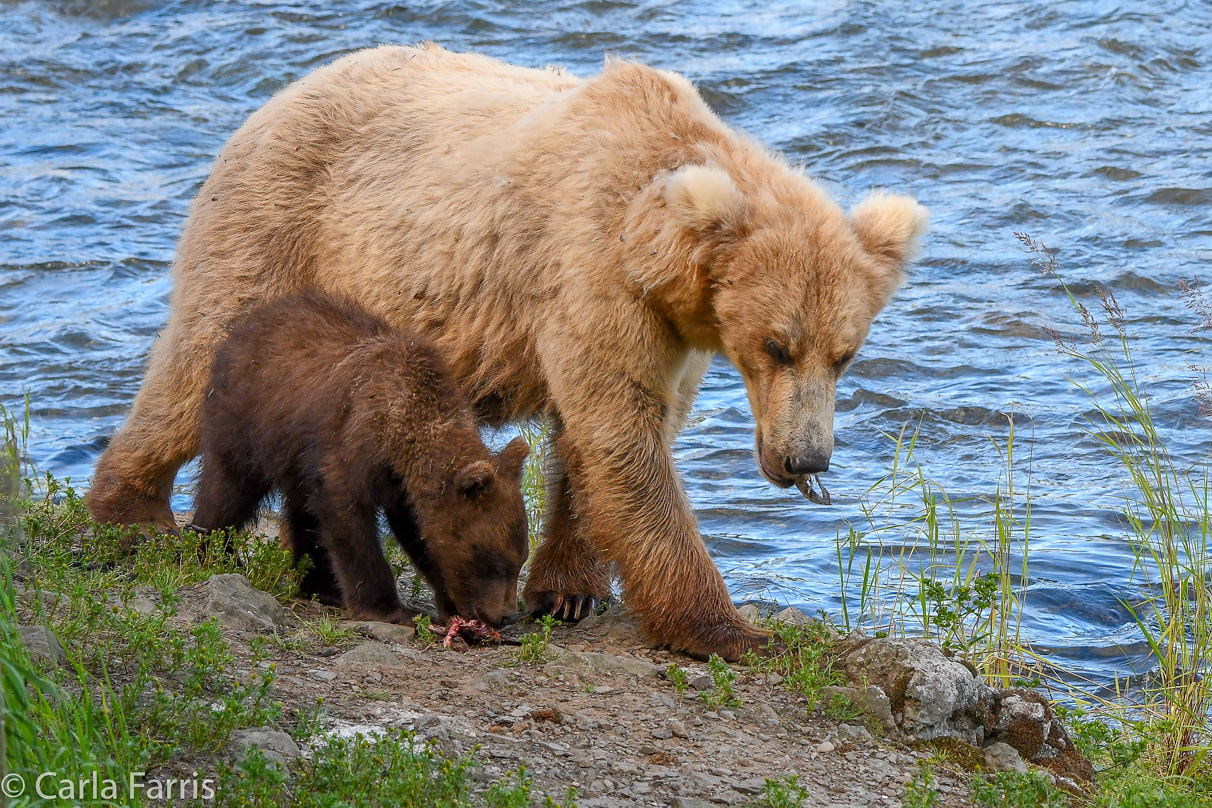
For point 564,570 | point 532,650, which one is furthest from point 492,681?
point 564,570

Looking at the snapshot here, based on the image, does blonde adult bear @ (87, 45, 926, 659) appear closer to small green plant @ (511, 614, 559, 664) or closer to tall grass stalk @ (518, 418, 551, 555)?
small green plant @ (511, 614, 559, 664)

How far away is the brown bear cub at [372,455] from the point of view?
18.1 ft

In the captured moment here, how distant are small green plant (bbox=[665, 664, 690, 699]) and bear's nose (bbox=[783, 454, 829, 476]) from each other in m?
0.87

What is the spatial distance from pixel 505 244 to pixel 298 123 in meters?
1.64

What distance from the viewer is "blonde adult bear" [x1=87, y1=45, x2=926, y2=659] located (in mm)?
5391

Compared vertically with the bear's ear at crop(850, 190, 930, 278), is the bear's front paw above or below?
below

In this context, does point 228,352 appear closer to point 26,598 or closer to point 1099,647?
point 26,598

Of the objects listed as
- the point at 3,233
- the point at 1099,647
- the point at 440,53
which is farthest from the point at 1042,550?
the point at 3,233

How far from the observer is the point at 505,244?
6094 millimetres

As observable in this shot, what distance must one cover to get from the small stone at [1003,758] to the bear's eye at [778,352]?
160 cm

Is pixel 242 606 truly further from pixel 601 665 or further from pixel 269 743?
pixel 269 743

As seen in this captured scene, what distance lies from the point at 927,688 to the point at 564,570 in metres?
1.98

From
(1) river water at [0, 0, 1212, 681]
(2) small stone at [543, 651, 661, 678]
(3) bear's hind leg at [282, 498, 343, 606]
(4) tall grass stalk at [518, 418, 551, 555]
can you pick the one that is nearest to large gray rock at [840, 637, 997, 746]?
(2) small stone at [543, 651, 661, 678]

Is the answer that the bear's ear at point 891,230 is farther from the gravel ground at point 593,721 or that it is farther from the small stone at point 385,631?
the small stone at point 385,631
